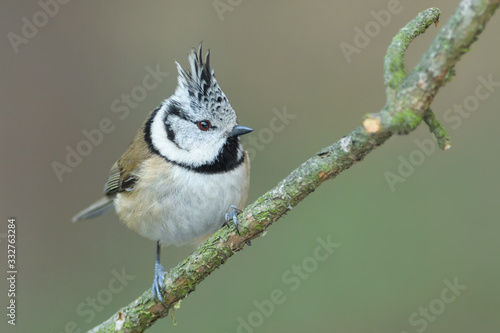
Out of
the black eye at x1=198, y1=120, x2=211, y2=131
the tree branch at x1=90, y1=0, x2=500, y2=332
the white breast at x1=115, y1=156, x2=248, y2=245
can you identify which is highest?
the black eye at x1=198, y1=120, x2=211, y2=131

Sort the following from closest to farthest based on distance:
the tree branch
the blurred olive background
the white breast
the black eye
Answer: the tree branch → the white breast → the black eye → the blurred olive background

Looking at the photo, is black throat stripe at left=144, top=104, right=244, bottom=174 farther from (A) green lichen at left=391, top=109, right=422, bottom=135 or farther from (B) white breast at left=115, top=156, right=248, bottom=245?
(A) green lichen at left=391, top=109, right=422, bottom=135

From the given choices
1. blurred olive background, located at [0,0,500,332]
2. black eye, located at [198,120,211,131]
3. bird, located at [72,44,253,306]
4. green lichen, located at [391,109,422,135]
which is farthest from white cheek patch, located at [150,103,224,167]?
blurred olive background, located at [0,0,500,332]

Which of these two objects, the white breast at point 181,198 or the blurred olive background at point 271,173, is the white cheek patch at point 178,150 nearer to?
the white breast at point 181,198

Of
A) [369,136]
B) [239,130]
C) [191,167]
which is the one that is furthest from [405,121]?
[191,167]

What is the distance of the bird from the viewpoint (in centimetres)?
339

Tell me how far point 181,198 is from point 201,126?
491 millimetres

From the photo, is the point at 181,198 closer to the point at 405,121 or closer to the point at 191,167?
the point at 191,167

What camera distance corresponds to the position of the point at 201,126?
139 inches

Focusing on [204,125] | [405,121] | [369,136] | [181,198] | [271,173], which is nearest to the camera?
[405,121]

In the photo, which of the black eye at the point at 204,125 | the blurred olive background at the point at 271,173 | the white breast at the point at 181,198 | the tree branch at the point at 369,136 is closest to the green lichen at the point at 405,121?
the tree branch at the point at 369,136

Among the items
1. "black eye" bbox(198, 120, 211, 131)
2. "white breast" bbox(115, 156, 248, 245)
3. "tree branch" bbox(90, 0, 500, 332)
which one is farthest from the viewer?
"black eye" bbox(198, 120, 211, 131)

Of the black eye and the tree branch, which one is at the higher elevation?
the black eye

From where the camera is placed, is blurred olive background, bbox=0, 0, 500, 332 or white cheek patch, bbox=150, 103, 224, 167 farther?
blurred olive background, bbox=0, 0, 500, 332
